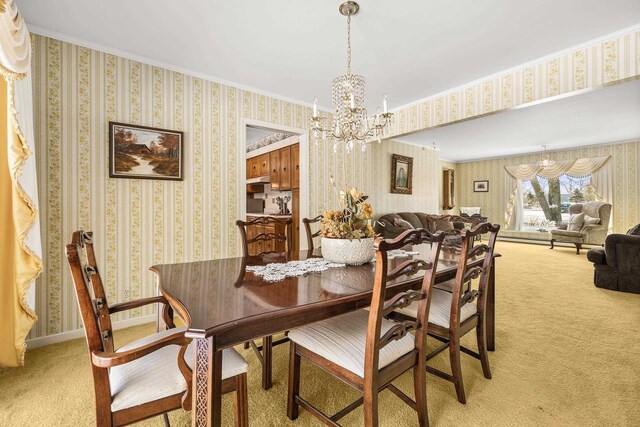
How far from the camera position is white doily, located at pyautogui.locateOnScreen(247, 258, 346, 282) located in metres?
1.62

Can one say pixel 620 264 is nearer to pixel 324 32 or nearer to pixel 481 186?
pixel 324 32

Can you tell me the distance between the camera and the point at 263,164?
227 inches

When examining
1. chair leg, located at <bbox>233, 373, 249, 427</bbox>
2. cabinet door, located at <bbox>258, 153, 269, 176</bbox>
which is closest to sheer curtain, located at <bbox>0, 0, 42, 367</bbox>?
chair leg, located at <bbox>233, 373, 249, 427</bbox>

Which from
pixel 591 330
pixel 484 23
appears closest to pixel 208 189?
pixel 484 23

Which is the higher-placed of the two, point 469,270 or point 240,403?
point 469,270

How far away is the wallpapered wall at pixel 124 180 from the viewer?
244cm

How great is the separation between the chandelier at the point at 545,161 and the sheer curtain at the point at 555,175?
15 centimetres

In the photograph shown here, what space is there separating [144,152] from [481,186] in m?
9.54

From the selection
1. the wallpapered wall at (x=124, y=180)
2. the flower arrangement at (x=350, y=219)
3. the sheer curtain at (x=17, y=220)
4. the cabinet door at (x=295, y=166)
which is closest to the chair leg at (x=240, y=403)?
the flower arrangement at (x=350, y=219)

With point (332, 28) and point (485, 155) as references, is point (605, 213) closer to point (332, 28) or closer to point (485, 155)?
point (485, 155)

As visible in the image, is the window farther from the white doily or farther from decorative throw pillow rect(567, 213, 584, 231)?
the white doily

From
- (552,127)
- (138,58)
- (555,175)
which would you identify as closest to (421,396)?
(138,58)

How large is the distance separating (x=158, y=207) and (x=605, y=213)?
28.8ft

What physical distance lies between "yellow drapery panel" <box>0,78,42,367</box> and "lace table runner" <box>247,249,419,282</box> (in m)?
1.56
